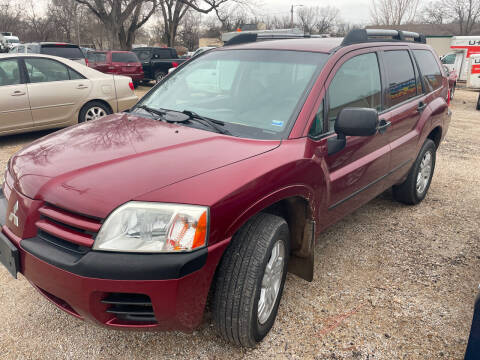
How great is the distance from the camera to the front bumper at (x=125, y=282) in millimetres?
1747

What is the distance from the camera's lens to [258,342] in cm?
231

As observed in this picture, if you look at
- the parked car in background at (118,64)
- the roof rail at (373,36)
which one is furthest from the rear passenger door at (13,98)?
the parked car in background at (118,64)

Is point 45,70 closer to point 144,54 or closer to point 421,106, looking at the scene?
point 421,106

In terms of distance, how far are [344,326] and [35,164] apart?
209 cm

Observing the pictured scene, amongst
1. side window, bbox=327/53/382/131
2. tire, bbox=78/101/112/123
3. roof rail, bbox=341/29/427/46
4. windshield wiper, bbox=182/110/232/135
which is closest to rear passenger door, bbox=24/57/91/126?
tire, bbox=78/101/112/123

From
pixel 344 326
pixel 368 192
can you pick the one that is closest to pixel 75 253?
pixel 344 326

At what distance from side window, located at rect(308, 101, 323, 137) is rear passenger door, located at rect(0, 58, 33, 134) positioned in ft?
18.2

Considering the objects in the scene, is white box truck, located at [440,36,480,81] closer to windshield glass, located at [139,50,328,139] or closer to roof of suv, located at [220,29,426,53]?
roof of suv, located at [220,29,426,53]

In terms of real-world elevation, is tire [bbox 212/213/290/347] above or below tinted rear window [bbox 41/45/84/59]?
below

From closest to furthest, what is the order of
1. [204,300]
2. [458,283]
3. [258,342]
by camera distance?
[204,300]
[258,342]
[458,283]

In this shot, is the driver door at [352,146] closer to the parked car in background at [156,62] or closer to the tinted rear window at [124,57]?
the tinted rear window at [124,57]

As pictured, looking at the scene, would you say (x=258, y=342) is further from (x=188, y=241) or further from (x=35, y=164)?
(x=35, y=164)

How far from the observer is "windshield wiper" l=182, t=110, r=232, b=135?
8.32 ft

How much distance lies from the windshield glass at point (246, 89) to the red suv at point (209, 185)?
0.04 ft
